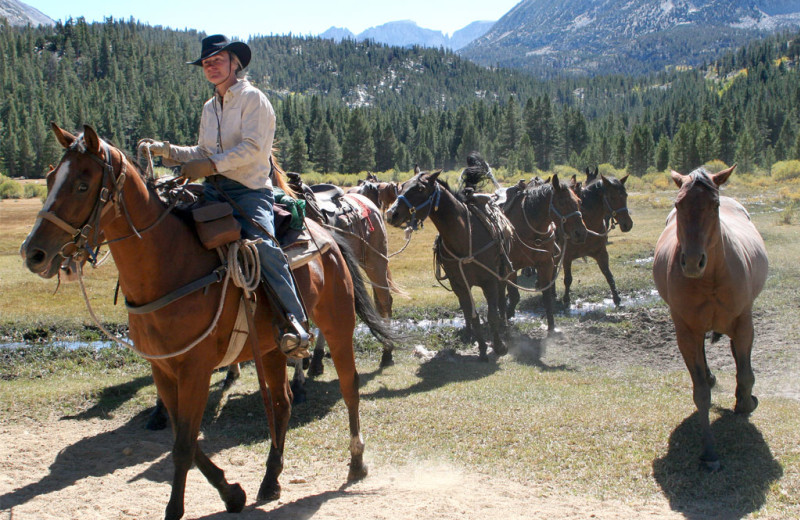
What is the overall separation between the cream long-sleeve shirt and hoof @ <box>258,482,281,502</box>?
2.74 meters

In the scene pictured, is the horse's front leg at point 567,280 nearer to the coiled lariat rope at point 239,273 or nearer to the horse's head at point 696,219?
the horse's head at point 696,219

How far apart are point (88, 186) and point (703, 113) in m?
122

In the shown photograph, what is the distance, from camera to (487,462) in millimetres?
6262

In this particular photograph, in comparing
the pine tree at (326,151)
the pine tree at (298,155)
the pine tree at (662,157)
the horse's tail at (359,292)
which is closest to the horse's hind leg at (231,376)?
the horse's tail at (359,292)

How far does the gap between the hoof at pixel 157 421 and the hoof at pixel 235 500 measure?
2.87 metres

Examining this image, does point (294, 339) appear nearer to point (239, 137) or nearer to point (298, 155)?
point (239, 137)

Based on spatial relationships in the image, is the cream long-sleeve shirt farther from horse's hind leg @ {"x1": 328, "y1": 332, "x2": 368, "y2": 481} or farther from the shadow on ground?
the shadow on ground

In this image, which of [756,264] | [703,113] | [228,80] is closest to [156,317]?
[228,80]

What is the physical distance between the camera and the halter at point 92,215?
12.8 ft

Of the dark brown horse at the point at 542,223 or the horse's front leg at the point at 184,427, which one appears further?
the dark brown horse at the point at 542,223

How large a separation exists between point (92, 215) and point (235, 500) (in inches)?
103

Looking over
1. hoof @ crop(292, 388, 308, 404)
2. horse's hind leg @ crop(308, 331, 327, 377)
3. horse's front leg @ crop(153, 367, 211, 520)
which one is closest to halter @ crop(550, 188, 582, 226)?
horse's hind leg @ crop(308, 331, 327, 377)

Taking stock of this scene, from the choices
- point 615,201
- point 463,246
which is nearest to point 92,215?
→ point 463,246

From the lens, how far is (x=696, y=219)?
5910mm
